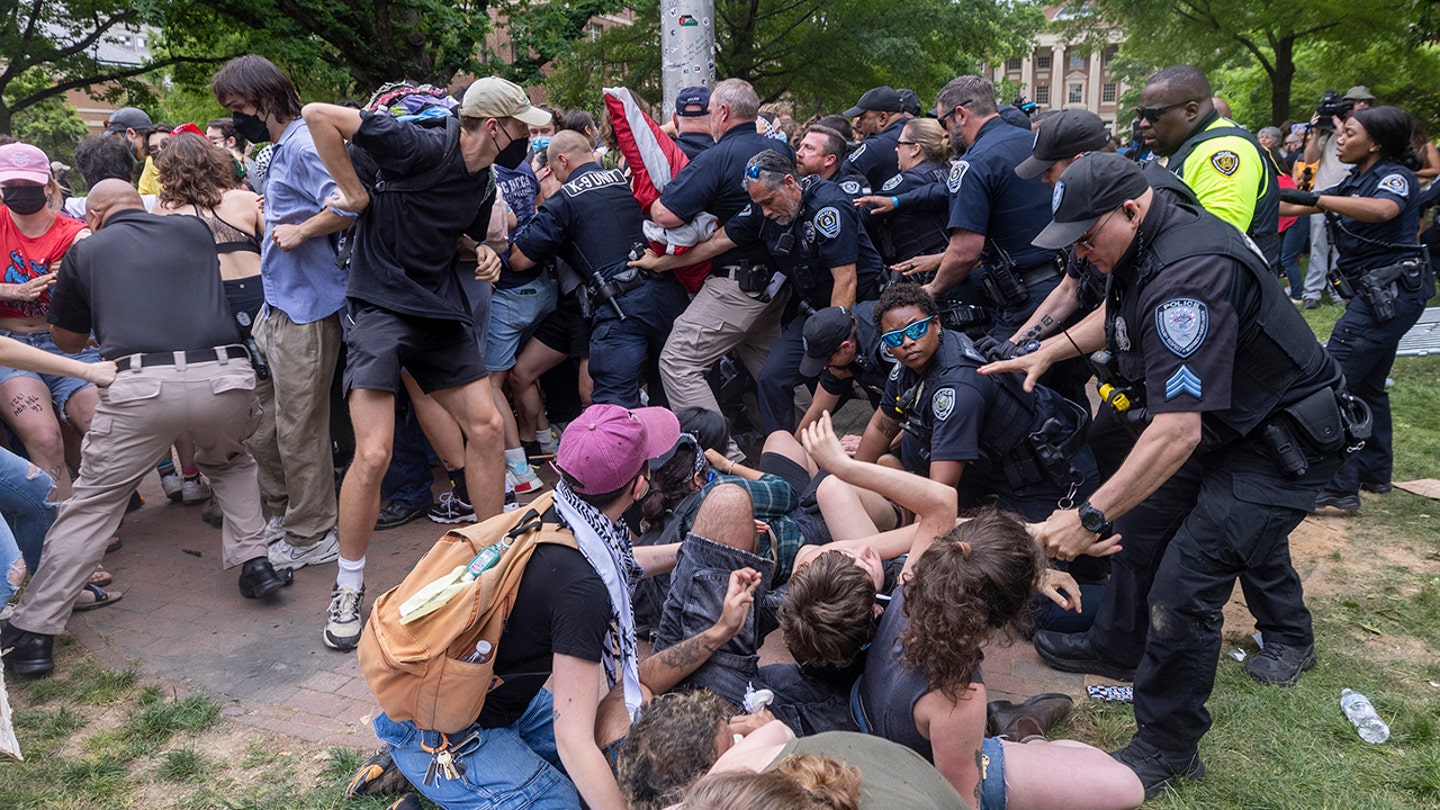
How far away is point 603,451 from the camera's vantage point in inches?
101

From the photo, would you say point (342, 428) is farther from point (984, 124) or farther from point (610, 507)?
point (984, 124)

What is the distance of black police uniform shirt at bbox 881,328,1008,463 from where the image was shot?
12.3ft

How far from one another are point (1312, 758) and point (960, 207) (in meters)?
2.84

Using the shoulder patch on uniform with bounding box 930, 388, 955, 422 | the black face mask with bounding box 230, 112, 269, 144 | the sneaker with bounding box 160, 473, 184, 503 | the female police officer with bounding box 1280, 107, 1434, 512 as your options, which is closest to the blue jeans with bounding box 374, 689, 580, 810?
the shoulder patch on uniform with bounding box 930, 388, 955, 422

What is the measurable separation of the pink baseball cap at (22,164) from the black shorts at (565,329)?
248 centimetres

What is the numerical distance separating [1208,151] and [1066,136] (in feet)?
1.89

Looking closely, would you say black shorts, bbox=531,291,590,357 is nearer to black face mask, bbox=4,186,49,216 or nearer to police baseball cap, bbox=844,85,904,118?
black face mask, bbox=4,186,49,216

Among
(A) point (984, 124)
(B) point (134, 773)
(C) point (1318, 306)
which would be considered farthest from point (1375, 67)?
(B) point (134, 773)

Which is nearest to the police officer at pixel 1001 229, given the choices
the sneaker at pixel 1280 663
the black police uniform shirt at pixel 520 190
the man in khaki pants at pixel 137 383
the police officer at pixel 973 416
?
the police officer at pixel 973 416

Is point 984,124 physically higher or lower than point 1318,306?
higher

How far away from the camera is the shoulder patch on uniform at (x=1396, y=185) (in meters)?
5.21

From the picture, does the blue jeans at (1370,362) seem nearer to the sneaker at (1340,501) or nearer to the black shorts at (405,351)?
the sneaker at (1340,501)

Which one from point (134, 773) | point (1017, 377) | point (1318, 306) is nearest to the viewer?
point (134, 773)

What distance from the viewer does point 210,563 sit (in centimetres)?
476
